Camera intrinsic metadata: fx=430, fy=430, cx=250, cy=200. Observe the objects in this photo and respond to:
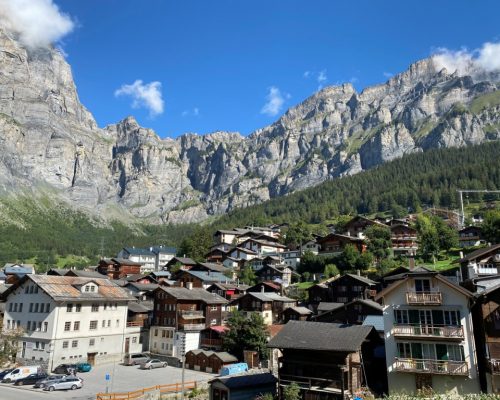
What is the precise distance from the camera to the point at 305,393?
37.5 meters

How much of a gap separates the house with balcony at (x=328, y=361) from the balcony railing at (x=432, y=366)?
3.63 m

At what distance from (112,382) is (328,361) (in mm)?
26212

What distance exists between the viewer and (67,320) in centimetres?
5919

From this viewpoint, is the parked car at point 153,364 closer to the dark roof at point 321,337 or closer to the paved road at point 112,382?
the paved road at point 112,382

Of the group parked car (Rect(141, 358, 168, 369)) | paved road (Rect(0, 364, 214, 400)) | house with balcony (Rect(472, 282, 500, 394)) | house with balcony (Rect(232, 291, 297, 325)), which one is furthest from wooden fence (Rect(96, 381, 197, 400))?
house with balcony (Rect(472, 282, 500, 394))

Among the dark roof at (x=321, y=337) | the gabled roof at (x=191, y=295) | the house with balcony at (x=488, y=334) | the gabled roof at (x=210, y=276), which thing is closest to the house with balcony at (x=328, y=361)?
the dark roof at (x=321, y=337)

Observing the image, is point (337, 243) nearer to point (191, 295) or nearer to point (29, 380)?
point (191, 295)

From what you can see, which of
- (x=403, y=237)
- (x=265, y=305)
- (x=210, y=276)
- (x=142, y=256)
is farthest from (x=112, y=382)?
(x=142, y=256)

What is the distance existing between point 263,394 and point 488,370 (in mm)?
19586

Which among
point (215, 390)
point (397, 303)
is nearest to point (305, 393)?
point (215, 390)

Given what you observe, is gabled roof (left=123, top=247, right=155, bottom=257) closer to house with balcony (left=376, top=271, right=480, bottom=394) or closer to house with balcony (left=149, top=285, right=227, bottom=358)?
house with balcony (left=149, top=285, right=227, bottom=358)

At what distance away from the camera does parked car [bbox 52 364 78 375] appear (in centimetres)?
5356

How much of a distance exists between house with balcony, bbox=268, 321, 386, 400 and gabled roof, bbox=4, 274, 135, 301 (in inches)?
1339

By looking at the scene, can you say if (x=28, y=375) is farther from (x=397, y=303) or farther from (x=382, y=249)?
(x=382, y=249)
